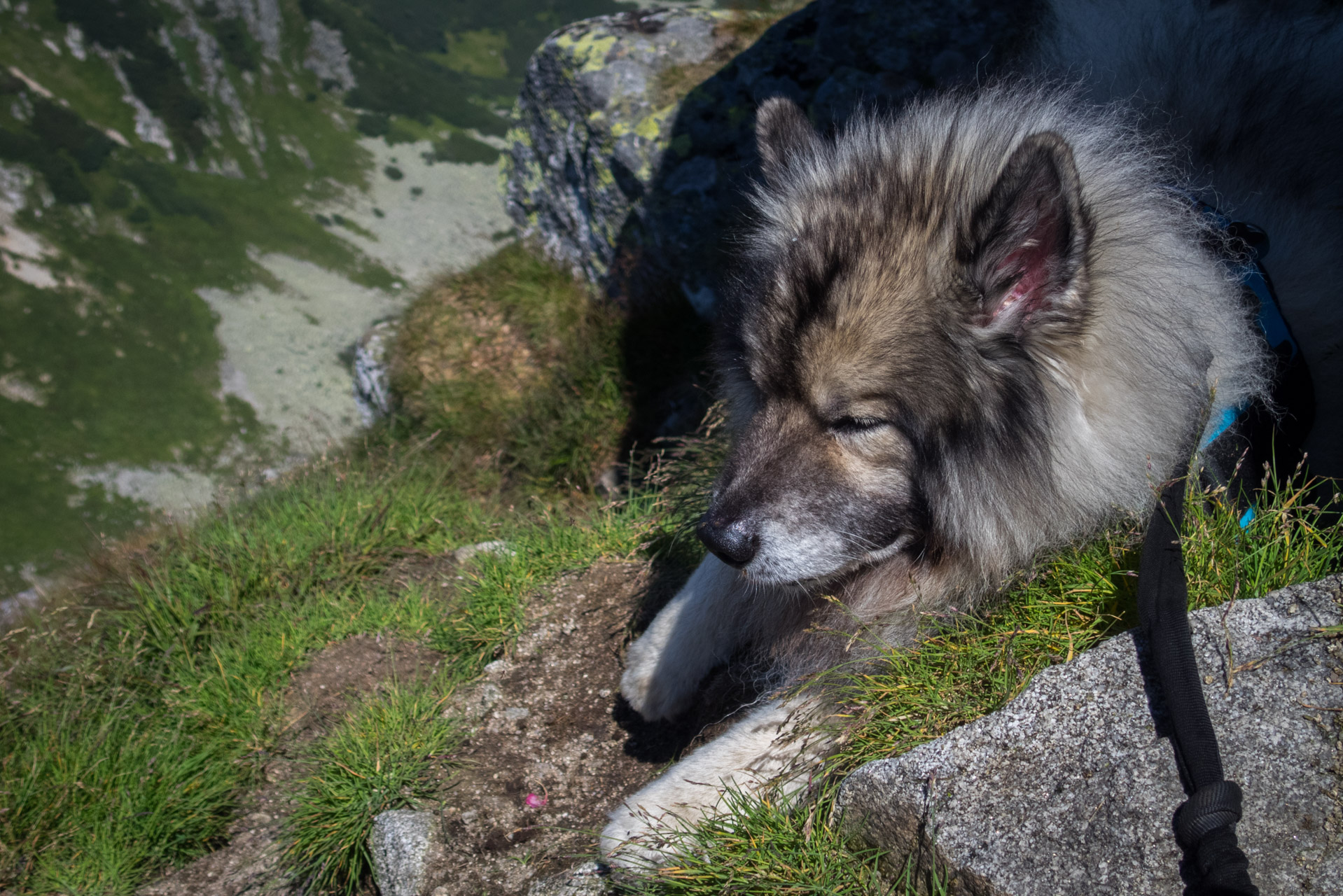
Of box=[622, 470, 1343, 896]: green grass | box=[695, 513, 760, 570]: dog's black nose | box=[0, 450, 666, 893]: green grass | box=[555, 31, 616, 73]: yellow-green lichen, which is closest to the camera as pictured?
box=[622, 470, 1343, 896]: green grass

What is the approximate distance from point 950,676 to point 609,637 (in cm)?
165

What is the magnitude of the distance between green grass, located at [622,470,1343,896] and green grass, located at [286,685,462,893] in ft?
3.60

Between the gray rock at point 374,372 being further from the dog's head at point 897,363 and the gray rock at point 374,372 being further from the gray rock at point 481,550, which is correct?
the dog's head at point 897,363

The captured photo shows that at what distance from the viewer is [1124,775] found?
149 cm

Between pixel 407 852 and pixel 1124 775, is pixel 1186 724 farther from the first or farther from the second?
pixel 407 852

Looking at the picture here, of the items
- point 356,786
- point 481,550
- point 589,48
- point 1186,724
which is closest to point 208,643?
point 481,550

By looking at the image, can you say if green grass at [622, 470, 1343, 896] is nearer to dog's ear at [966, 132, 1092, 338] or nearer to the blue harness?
the blue harness

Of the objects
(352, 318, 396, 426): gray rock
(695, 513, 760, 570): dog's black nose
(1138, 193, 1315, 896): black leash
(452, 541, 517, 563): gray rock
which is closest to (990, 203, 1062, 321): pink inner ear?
(1138, 193, 1315, 896): black leash

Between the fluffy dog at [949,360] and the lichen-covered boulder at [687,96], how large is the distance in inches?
103

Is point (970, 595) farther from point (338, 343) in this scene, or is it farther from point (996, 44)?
point (338, 343)

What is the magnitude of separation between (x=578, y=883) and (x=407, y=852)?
2.01 ft

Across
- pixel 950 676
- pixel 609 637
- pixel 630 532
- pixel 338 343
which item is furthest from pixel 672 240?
pixel 338 343

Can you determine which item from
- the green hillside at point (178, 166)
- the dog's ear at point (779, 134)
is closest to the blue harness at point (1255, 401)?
the dog's ear at point (779, 134)

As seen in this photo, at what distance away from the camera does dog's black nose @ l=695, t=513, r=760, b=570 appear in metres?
1.90
